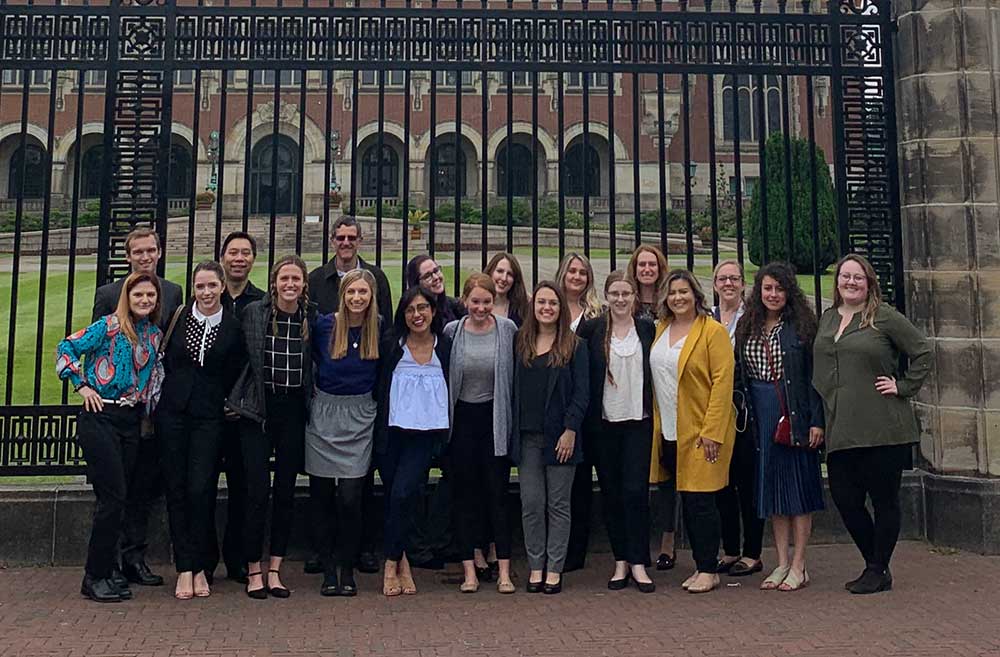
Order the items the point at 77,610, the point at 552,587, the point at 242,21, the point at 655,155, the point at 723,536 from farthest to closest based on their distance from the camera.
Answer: the point at 655,155
the point at 242,21
the point at 723,536
the point at 552,587
the point at 77,610

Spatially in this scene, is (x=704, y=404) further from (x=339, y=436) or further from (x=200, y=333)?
(x=200, y=333)

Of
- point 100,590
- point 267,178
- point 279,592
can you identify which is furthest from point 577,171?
point 100,590

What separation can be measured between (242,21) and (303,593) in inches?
169

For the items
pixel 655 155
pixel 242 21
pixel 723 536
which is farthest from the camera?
pixel 655 155

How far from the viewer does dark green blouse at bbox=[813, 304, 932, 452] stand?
5.32 m

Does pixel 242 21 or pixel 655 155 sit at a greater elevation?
pixel 655 155

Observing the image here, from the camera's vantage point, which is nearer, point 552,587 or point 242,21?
point 552,587

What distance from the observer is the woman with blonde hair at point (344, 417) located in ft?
17.2

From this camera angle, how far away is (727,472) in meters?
5.44

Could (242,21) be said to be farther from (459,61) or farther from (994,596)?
(994,596)

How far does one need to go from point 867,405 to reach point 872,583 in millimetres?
1122

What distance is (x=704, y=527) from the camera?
541cm

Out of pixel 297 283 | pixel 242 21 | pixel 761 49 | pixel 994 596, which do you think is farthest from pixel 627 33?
pixel 994 596

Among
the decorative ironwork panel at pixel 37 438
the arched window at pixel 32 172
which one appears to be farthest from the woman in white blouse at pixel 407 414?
the arched window at pixel 32 172
